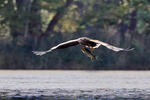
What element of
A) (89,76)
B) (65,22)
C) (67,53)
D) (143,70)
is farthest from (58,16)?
(89,76)

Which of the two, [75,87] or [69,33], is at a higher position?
[69,33]

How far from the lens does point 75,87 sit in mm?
23375

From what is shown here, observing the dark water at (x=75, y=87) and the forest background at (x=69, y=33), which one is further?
the forest background at (x=69, y=33)

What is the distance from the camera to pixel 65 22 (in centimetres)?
4838

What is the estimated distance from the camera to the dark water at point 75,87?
779 inches

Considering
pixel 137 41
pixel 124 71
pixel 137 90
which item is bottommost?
pixel 137 90

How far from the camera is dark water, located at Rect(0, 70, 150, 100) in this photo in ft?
64.9

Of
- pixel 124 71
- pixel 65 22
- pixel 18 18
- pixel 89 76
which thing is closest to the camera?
pixel 89 76

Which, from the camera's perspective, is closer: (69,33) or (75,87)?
(75,87)

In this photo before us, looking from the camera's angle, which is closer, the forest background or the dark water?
the dark water

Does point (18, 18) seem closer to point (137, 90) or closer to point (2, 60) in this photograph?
point (2, 60)

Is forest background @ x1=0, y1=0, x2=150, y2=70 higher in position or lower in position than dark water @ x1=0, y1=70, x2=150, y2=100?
higher

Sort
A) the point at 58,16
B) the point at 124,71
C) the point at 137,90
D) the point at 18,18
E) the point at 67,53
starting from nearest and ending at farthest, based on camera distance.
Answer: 1. the point at 137,90
2. the point at 124,71
3. the point at 67,53
4. the point at 18,18
5. the point at 58,16

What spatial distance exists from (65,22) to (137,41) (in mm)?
11653
